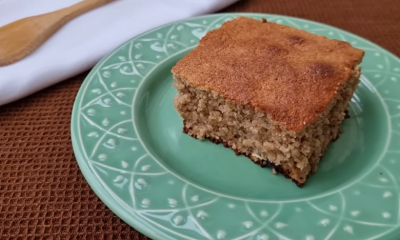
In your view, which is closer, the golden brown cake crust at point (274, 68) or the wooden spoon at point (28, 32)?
the golden brown cake crust at point (274, 68)

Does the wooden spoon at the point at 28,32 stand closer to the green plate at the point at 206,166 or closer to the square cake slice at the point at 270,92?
the green plate at the point at 206,166

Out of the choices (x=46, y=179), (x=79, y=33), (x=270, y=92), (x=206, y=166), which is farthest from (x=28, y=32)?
(x=270, y=92)

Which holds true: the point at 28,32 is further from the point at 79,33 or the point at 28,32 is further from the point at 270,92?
the point at 270,92

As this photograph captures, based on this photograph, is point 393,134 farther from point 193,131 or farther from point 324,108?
point 193,131

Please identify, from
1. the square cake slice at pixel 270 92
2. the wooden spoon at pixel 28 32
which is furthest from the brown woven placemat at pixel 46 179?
the square cake slice at pixel 270 92

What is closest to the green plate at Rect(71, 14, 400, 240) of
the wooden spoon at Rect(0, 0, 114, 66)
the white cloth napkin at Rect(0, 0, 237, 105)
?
the white cloth napkin at Rect(0, 0, 237, 105)

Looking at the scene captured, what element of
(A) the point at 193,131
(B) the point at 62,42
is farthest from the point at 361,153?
(B) the point at 62,42
